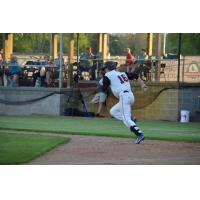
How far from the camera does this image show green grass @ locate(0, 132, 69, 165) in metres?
10.9

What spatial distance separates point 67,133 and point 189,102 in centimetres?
684

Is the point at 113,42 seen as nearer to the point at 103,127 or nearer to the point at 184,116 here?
the point at 184,116

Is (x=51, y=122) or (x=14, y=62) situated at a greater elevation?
(x=14, y=62)

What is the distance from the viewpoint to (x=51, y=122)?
746 inches

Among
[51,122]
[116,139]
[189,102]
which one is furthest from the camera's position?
[189,102]

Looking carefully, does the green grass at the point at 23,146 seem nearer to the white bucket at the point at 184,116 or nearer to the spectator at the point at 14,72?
the white bucket at the point at 184,116

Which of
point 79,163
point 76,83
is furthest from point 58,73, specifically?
point 79,163

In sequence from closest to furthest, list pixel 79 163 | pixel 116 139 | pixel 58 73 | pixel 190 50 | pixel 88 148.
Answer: pixel 79 163, pixel 88 148, pixel 116 139, pixel 58 73, pixel 190 50

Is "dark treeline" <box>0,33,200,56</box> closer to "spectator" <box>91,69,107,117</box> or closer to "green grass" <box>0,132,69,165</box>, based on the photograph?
"spectator" <box>91,69,107,117</box>

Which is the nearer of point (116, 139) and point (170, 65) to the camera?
point (116, 139)

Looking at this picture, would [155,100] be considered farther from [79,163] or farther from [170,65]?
[79,163]

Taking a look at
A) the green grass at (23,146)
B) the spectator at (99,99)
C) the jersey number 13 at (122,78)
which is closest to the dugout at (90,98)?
the spectator at (99,99)

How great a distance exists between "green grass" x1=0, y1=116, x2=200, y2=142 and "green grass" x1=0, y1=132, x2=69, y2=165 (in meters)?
1.71

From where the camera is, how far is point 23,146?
40.3ft
